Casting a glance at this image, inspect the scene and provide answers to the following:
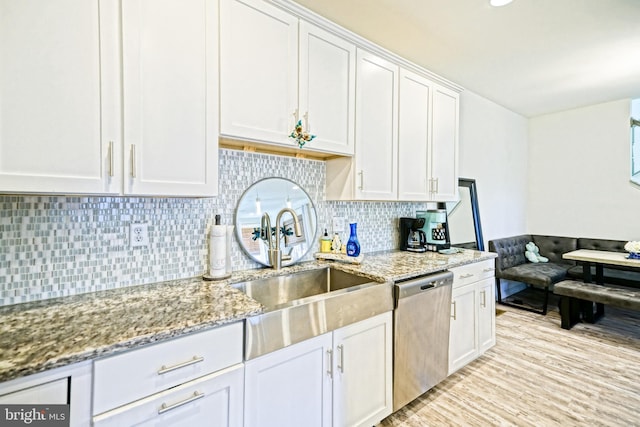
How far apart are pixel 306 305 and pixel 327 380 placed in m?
0.44

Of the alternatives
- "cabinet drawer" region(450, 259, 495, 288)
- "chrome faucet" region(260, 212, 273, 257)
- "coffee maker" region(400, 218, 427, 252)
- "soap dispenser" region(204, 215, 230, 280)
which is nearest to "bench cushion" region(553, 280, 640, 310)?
"cabinet drawer" region(450, 259, 495, 288)

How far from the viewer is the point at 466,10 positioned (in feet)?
6.48

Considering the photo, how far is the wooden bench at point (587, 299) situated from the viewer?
280cm

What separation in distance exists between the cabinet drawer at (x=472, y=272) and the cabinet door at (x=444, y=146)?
2.19ft

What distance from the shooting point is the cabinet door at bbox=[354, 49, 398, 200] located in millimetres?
2086

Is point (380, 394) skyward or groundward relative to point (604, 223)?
groundward

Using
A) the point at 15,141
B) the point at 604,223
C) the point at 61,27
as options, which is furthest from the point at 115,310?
the point at 604,223

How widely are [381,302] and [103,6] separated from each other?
185 centimetres

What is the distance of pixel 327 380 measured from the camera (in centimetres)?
147

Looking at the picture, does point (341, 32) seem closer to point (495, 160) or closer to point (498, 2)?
point (498, 2)

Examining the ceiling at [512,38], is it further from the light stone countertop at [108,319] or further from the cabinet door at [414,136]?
the light stone countertop at [108,319]

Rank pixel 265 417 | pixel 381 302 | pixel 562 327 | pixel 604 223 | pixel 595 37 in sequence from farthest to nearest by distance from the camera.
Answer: pixel 604 223
pixel 562 327
pixel 595 37
pixel 381 302
pixel 265 417

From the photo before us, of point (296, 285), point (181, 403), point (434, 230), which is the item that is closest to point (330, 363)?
point (296, 285)

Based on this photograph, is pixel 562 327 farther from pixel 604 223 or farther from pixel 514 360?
pixel 604 223
